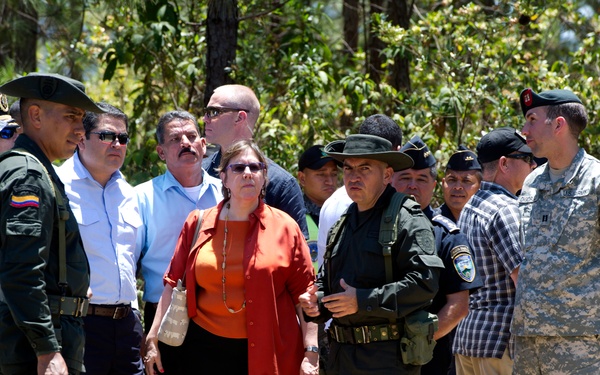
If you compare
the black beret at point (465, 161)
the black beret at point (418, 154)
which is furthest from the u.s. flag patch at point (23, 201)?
the black beret at point (465, 161)

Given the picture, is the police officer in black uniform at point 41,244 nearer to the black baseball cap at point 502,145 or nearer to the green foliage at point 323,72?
the black baseball cap at point 502,145

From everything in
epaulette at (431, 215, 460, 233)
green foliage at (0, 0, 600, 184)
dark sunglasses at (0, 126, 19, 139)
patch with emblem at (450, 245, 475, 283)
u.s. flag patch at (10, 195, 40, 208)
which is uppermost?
green foliage at (0, 0, 600, 184)

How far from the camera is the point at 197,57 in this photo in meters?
8.86

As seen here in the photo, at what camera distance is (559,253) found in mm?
4750

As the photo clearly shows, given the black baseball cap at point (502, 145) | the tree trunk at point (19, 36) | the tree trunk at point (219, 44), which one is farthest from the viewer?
the tree trunk at point (19, 36)

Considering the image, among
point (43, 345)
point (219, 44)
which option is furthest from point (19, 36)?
point (43, 345)

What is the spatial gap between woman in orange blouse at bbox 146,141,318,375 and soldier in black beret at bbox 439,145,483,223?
2016 millimetres

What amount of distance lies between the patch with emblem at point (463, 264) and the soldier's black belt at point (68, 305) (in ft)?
6.76

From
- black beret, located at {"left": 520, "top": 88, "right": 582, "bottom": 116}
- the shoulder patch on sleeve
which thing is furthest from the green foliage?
the shoulder patch on sleeve

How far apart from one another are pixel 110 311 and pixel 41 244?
135 cm

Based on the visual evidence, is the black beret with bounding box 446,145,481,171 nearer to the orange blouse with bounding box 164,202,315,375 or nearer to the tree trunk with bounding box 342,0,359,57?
the orange blouse with bounding box 164,202,315,375

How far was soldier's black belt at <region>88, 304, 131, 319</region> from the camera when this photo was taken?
5.00 metres

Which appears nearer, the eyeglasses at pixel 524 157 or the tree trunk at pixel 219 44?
the eyeglasses at pixel 524 157

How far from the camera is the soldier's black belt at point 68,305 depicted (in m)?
3.89
